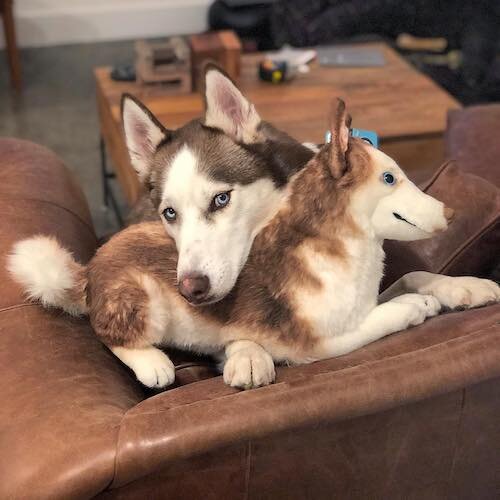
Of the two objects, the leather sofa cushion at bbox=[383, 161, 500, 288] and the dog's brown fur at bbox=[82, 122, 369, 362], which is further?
the leather sofa cushion at bbox=[383, 161, 500, 288]

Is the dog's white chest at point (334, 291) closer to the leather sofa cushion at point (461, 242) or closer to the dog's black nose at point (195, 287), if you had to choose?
the dog's black nose at point (195, 287)

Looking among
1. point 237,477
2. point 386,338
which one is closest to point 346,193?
point 386,338

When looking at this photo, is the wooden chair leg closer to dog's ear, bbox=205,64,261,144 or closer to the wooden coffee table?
the wooden coffee table

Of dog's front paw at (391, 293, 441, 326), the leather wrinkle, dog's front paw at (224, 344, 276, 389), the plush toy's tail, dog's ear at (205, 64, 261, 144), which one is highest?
dog's ear at (205, 64, 261, 144)

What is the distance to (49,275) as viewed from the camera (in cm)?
134

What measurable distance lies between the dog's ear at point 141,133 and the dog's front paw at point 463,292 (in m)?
0.62

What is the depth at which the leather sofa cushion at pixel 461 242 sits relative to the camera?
4.82ft

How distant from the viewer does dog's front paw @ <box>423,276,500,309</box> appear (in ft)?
4.34

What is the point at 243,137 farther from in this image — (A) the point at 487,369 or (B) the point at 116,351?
(A) the point at 487,369

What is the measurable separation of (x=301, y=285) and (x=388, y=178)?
0.77 ft

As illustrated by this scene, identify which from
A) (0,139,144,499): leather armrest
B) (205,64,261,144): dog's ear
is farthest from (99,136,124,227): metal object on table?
(205,64,261,144): dog's ear

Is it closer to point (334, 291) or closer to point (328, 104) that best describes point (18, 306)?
point (334, 291)

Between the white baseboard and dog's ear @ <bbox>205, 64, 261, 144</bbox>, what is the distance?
371 cm

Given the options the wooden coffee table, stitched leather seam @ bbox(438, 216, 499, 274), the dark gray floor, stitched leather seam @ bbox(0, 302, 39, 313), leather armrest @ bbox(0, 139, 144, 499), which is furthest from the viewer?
the dark gray floor
